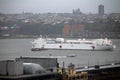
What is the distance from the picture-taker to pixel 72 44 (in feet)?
95.8

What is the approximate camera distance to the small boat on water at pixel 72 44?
28855 mm

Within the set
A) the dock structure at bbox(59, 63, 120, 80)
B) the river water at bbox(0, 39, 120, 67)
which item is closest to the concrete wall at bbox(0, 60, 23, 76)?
the dock structure at bbox(59, 63, 120, 80)

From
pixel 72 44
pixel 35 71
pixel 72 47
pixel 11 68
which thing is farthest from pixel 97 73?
pixel 72 44

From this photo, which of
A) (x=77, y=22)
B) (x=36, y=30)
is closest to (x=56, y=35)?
(x=36, y=30)

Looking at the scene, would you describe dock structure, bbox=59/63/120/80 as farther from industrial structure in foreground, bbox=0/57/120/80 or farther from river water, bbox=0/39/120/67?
river water, bbox=0/39/120/67

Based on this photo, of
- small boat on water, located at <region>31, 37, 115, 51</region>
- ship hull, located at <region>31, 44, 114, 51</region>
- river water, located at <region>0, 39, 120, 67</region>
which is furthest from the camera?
small boat on water, located at <region>31, 37, 115, 51</region>

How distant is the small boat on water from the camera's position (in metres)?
28.9

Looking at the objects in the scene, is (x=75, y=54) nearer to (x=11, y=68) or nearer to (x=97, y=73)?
(x=97, y=73)

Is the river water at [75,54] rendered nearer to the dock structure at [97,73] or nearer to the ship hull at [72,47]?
the ship hull at [72,47]

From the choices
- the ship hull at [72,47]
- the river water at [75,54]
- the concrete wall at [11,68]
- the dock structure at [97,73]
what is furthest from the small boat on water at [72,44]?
the concrete wall at [11,68]

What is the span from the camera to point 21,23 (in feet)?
91.9

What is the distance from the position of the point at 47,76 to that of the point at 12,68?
2.12 feet

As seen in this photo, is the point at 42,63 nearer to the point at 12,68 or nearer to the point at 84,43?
the point at 12,68

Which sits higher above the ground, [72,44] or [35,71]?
[35,71]
